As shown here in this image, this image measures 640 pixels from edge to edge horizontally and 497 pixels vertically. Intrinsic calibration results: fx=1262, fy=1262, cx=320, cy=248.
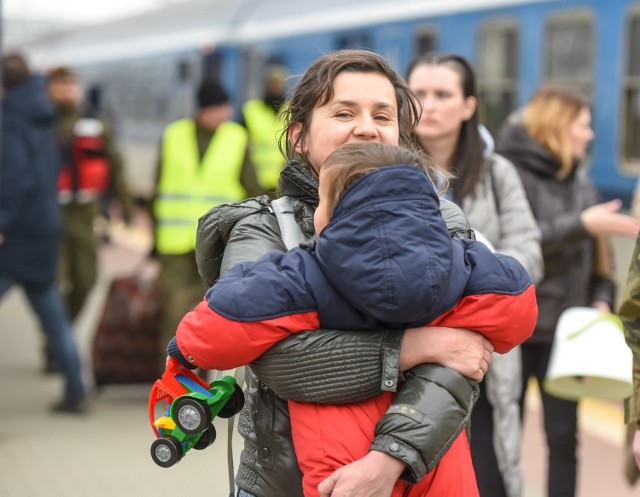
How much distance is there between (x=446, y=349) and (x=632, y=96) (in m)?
6.47

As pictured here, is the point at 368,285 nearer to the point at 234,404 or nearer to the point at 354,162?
the point at 354,162

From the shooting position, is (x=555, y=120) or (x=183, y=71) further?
(x=183, y=71)

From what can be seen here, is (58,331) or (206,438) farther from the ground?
(206,438)

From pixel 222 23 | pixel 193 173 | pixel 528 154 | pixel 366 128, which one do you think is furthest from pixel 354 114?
pixel 222 23

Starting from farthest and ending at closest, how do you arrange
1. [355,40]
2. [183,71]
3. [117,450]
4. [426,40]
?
1. [183,71]
2. [355,40]
3. [426,40]
4. [117,450]

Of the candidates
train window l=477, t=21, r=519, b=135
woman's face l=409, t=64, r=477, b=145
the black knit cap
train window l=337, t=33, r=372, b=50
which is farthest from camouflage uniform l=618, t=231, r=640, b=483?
train window l=337, t=33, r=372, b=50

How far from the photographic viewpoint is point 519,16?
9641 mm

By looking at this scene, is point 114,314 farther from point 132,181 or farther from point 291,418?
point 132,181

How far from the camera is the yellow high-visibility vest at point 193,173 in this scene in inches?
273

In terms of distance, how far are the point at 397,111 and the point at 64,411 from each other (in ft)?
15.8

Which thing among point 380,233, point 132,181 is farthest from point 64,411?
point 132,181

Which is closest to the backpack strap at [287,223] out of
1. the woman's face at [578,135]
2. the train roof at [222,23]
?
the woman's face at [578,135]

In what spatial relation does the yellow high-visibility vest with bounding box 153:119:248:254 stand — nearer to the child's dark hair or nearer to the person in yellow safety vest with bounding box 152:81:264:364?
the person in yellow safety vest with bounding box 152:81:264:364

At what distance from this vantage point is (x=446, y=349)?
2.28m
